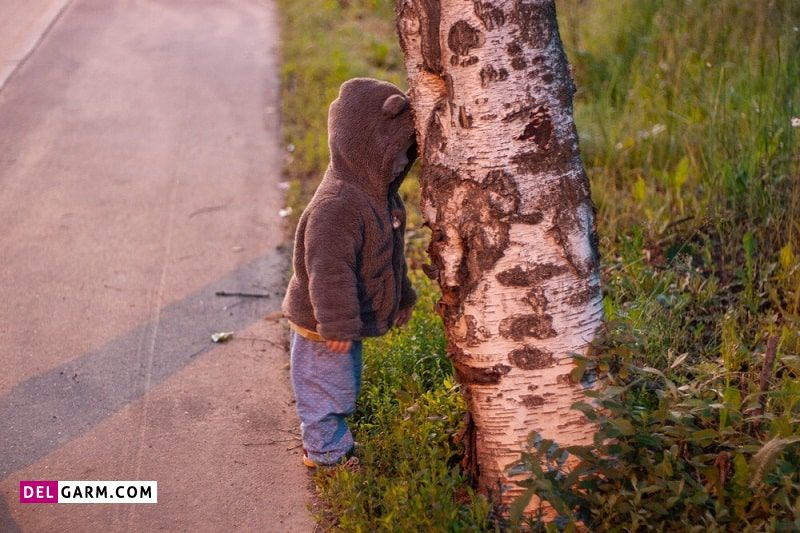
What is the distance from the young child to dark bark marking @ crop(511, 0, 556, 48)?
2.04 feet

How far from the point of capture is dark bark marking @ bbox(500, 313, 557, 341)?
3326 mm

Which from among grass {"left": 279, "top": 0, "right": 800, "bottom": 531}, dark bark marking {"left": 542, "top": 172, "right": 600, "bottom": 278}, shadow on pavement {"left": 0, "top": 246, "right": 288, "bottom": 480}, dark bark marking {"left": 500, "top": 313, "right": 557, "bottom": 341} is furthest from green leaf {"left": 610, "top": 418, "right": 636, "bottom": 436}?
shadow on pavement {"left": 0, "top": 246, "right": 288, "bottom": 480}

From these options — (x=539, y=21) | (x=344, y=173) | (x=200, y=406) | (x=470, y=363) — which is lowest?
(x=200, y=406)

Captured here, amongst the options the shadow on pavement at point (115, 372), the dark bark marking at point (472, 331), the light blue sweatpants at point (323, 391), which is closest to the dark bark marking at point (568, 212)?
the dark bark marking at point (472, 331)

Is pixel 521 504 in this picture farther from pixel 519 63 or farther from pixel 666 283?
pixel 666 283

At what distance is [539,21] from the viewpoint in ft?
10.6

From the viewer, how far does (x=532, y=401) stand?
3381 millimetres

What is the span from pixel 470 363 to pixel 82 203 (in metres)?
4.19

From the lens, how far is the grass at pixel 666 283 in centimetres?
324

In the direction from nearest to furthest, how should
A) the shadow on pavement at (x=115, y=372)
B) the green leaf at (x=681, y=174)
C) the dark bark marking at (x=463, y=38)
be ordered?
the dark bark marking at (x=463, y=38)
the shadow on pavement at (x=115, y=372)
the green leaf at (x=681, y=174)

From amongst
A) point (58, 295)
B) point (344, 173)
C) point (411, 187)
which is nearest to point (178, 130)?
point (411, 187)

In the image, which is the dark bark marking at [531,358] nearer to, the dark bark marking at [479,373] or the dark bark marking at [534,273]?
the dark bark marking at [479,373]

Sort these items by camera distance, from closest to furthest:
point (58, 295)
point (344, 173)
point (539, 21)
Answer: point (539, 21) < point (344, 173) < point (58, 295)

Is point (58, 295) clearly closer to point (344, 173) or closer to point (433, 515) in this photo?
point (344, 173)
